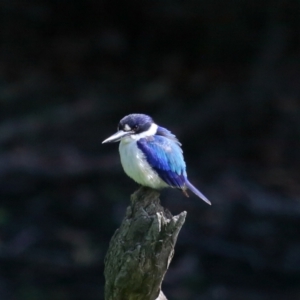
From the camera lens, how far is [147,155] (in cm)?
422

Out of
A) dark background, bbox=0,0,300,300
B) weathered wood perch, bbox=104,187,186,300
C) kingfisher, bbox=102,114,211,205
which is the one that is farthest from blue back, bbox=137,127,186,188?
dark background, bbox=0,0,300,300

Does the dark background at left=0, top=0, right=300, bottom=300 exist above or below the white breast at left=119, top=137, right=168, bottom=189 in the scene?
below

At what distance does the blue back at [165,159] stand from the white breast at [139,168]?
0.9 inches

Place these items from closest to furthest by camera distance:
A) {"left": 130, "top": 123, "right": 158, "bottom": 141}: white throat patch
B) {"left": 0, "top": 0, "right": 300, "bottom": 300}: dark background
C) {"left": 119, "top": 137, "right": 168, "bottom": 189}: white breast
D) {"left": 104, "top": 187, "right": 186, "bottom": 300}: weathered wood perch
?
{"left": 104, "top": 187, "right": 186, "bottom": 300}: weathered wood perch < {"left": 119, "top": 137, "right": 168, "bottom": 189}: white breast < {"left": 130, "top": 123, "right": 158, "bottom": 141}: white throat patch < {"left": 0, "top": 0, "right": 300, "bottom": 300}: dark background

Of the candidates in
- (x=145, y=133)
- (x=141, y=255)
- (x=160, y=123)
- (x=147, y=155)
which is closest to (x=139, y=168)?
(x=147, y=155)

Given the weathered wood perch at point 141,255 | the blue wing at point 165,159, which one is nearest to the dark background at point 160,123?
the blue wing at point 165,159

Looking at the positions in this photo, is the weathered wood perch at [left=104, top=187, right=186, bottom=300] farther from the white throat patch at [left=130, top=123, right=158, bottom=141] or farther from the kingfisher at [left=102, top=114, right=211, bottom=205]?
the white throat patch at [left=130, top=123, right=158, bottom=141]

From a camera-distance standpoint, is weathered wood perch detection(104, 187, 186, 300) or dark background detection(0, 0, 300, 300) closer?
weathered wood perch detection(104, 187, 186, 300)

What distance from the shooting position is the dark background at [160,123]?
795 cm

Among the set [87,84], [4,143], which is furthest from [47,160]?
[87,84]

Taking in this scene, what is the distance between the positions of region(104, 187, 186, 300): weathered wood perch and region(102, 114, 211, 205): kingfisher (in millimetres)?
736

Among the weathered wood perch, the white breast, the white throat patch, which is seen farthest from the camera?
the white throat patch

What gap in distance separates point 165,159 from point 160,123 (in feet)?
18.2

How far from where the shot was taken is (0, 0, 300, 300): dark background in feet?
26.1
